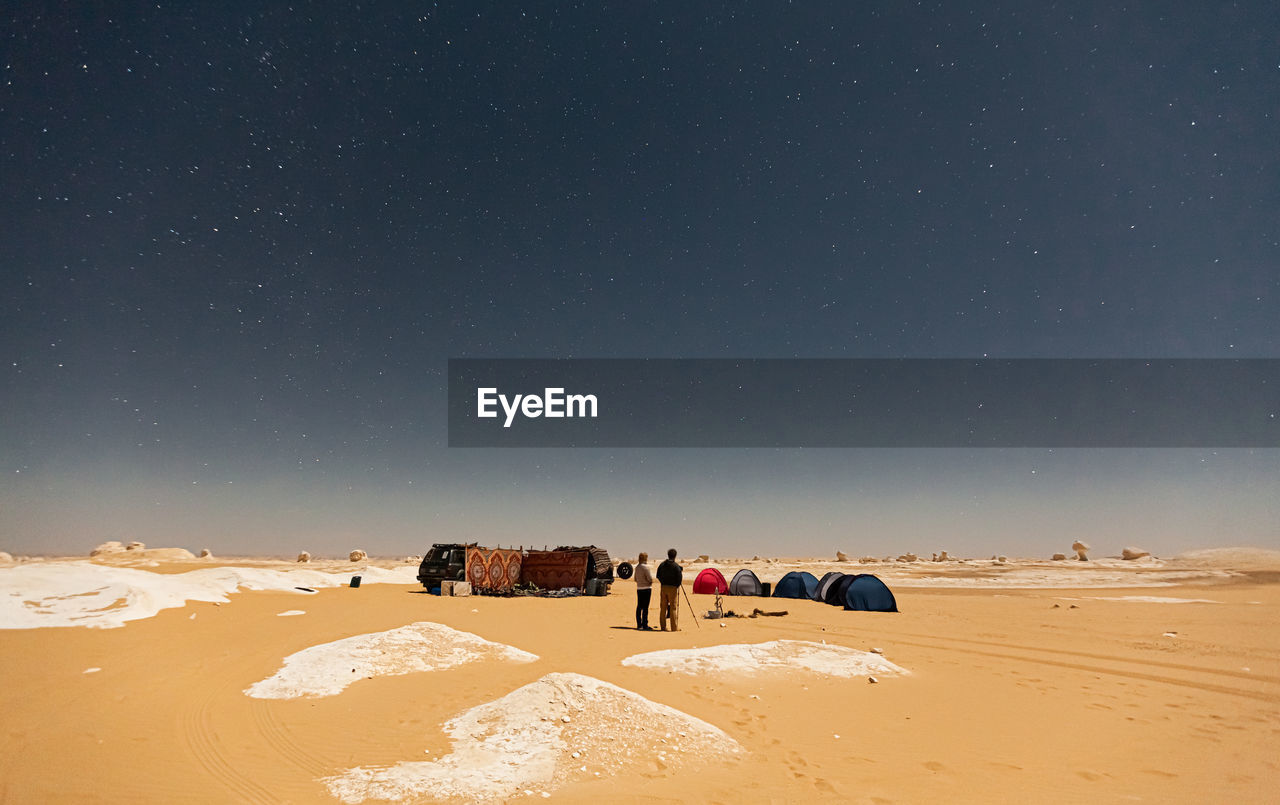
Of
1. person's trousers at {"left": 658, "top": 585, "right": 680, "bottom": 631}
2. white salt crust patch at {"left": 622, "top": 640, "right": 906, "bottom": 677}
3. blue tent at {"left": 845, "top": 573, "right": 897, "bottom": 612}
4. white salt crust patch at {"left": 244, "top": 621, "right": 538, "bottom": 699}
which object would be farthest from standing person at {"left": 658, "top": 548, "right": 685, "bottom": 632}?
blue tent at {"left": 845, "top": 573, "right": 897, "bottom": 612}

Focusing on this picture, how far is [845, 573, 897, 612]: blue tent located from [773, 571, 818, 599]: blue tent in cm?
434

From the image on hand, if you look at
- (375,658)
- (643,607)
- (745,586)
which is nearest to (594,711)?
(375,658)

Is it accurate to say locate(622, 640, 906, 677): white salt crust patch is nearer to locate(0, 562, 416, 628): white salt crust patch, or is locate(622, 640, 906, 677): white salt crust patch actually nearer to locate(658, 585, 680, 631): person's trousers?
locate(658, 585, 680, 631): person's trousers

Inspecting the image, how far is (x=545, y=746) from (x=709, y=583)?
26.1m

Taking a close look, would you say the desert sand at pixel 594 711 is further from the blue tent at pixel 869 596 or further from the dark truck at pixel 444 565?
the dark truck at pixel 444 565

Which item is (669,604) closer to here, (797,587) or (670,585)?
(670,585)

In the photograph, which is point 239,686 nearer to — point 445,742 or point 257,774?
point 257,774

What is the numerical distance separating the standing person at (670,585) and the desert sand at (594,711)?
82 cm

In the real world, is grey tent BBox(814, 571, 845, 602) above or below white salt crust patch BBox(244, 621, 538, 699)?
below

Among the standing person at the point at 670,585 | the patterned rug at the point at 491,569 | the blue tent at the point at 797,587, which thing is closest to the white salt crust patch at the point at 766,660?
the standing person at the point at 670,585

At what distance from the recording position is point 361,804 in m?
6.15

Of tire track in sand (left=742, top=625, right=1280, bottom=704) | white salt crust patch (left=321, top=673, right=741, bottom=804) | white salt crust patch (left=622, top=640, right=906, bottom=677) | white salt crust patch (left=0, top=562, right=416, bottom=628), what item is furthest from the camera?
white salt crust patch (left=0, top=562, right=416, bottom=628)

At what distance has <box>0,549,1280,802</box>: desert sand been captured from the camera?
6.87 metres

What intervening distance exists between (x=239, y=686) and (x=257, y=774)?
15.3 feet
